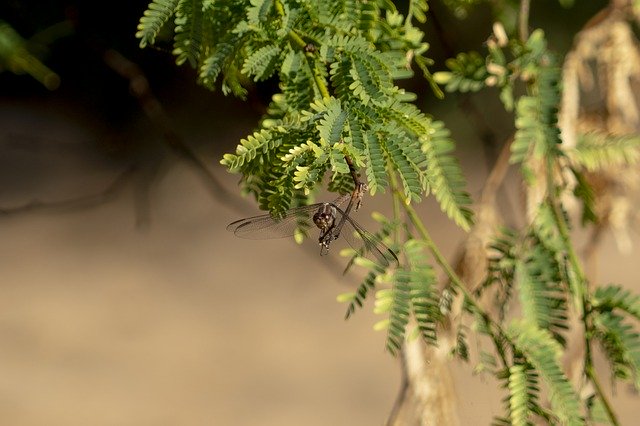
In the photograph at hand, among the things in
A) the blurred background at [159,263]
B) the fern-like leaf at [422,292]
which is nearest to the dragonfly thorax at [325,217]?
the fern-like leaf at [422,292]

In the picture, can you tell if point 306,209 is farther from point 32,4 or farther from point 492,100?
point 492,100

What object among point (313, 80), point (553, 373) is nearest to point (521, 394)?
point (553, 373)

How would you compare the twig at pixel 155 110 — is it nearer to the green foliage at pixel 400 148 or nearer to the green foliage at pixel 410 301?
the green foliage at pixel 400 148

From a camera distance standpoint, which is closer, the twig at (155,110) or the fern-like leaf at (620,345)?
the fern-like leaf at (620,345)

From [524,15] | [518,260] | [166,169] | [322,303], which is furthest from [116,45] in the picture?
[518,260]

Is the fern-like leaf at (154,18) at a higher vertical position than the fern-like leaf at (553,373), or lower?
higher

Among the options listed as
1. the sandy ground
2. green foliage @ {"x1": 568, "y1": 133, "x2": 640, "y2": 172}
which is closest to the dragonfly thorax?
green foliage @ {"x1": 568, "y1": 133, "x2": 640, "y2": 172}

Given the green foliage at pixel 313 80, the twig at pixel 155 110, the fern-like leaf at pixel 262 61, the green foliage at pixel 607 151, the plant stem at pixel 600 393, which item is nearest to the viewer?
the green foliage at pixel 313 80
